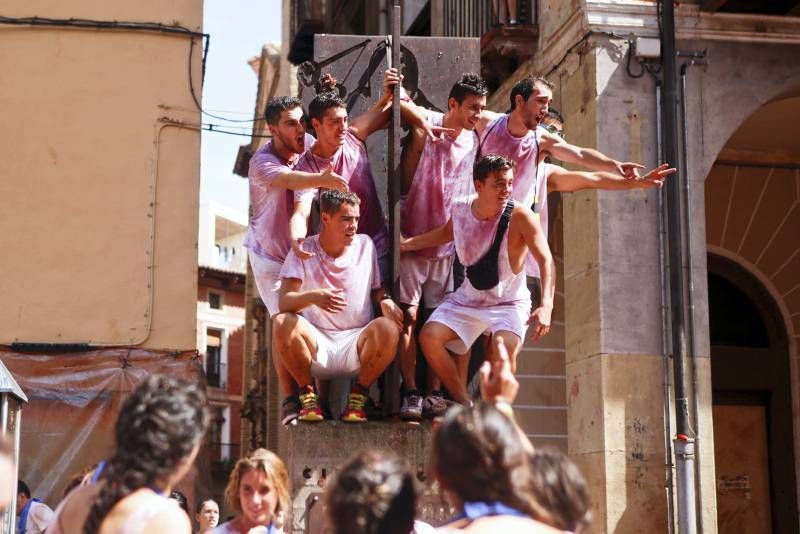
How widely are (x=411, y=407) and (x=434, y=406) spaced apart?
0.14m

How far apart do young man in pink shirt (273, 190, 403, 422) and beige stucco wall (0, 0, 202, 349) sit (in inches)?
365

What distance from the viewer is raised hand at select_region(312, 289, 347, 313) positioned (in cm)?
718

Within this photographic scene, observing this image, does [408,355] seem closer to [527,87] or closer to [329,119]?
[329,119]

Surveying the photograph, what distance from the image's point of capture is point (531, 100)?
773 centimetres

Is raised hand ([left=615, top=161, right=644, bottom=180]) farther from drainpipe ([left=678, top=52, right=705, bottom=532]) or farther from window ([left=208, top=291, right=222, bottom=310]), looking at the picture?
window ([left=208, top=291, right=222, bottom=310])

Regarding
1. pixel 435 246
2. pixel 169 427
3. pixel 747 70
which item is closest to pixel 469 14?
pixel 747 70

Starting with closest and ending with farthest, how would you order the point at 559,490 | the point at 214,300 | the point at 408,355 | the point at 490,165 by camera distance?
1. the point at 559,490
2. the point at 490,165
3. the point at 408,355
4. the point at 214,300

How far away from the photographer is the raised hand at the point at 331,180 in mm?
7293

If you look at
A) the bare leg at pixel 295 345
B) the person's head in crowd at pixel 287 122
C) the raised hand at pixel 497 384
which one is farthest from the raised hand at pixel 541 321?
the raised hand at pixel 497 384

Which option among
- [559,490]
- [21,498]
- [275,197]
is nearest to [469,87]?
[275,197]

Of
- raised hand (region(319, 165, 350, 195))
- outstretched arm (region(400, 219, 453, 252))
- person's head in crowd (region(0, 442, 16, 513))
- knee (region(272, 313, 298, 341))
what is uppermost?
raised hand (region(319, 165, 350, 195))

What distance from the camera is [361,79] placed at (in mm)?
8703

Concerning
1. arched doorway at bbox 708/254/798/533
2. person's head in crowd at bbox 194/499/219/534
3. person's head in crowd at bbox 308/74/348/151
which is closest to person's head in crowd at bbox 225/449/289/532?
person's head in crowd at bbox 308/74/348/151

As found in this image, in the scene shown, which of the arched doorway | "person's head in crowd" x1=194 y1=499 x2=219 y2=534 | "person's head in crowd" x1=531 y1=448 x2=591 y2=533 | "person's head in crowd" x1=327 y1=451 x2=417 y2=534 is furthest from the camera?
the arched doorway
